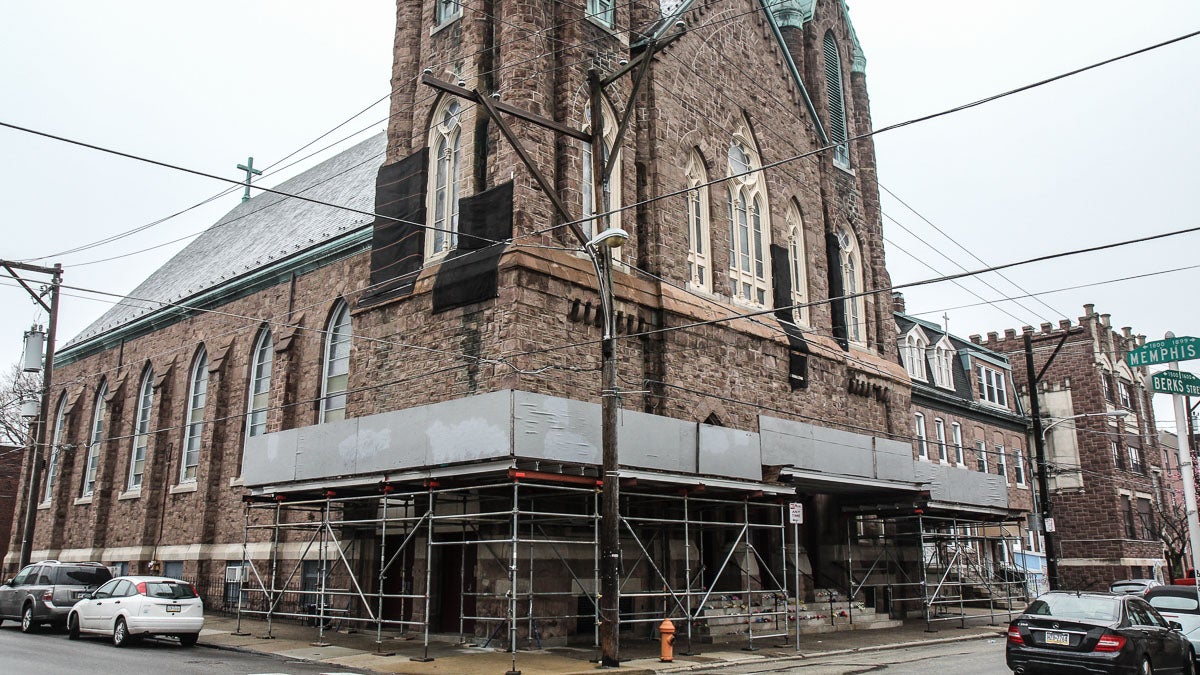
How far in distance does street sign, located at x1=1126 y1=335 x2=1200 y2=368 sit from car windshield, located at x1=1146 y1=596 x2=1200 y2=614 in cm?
455

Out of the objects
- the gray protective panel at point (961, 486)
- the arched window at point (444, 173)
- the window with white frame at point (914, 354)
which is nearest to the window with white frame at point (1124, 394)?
the window with white frame at point (914, 354)

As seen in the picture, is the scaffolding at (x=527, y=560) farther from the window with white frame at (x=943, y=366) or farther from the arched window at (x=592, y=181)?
the window with white frame at (x=943, y=366)

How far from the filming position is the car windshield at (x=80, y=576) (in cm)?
2217

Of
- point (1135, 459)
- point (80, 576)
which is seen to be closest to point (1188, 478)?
point (80, 576)

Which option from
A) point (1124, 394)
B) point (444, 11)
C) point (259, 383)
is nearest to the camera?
point (444, 11)

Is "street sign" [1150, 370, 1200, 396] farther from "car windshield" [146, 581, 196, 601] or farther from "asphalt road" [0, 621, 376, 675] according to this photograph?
"car windshield" [146, 581, 196, 601]

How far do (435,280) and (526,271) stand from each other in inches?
108

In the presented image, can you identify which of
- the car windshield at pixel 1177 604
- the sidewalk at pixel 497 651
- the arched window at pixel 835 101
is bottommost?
the sidewalk at pixel 497 651

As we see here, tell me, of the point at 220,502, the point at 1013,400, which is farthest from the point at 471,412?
the point at 1013,400

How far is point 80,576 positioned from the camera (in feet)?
73.2

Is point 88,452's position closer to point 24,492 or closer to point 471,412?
point 24,492

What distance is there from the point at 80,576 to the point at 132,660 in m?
7.94

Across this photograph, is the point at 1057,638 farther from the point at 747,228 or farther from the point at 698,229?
the point at 747,228

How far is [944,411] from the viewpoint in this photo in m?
41.7
